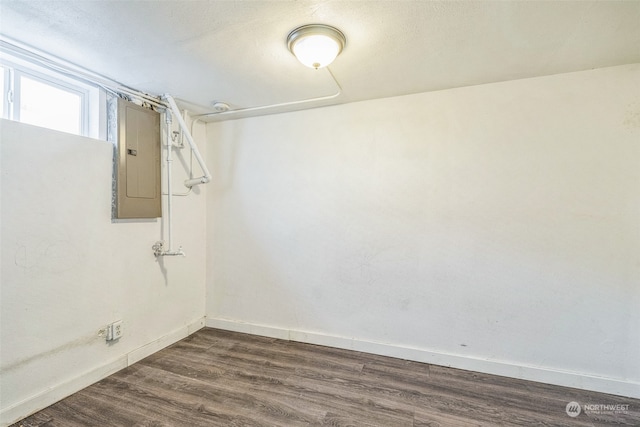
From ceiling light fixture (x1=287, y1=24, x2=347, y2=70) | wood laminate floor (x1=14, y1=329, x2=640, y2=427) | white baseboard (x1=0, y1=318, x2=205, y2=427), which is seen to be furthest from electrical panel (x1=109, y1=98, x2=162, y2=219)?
ceiling light fixture (x1=287, y1=24, x2=347, y2=70)

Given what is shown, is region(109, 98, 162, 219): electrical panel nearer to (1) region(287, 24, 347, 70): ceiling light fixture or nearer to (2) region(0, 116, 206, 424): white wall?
(2) region(0, 116, 206, 424): white wall

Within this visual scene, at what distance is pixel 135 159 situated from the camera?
2.19 meters

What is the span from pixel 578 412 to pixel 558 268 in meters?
0.87

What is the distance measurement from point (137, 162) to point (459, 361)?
2.98 metres

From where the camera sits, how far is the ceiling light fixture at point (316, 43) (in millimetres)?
1455

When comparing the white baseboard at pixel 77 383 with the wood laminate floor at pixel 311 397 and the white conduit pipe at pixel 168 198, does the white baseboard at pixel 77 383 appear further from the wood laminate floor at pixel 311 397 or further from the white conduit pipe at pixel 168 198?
the white conduit pipe at pixel 168 198

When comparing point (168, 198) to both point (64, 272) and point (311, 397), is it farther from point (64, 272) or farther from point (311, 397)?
point (311, 397)

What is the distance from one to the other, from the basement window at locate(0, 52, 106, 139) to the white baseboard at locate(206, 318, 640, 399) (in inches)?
83.5

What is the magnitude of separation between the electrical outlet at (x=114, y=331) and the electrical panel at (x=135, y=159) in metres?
0.81

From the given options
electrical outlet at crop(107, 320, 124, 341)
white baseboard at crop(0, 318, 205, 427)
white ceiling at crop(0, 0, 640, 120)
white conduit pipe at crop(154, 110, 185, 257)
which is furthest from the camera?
white conduit pipe at crop(154, 110, 185, 257)

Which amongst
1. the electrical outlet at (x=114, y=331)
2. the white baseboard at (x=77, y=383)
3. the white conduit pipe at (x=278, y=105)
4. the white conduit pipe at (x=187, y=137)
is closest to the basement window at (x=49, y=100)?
the white conduit pipe at (x=187, y=137)

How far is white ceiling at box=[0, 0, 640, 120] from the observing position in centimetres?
132

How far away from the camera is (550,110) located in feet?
6.42

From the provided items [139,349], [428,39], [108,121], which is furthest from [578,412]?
[108,121]
